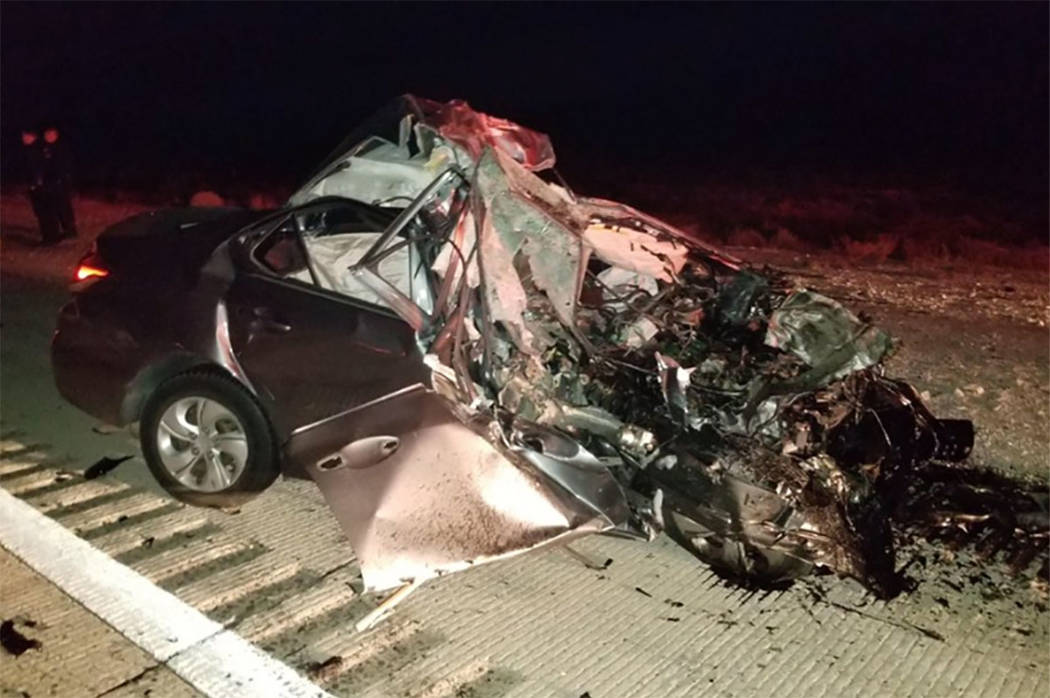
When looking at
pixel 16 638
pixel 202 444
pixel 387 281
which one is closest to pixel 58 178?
pixel 202 444

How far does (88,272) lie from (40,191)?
8186 millimetres

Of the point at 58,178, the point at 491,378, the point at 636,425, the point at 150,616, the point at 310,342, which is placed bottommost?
the point at 150,616

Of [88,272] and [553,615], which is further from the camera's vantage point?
[88,272]

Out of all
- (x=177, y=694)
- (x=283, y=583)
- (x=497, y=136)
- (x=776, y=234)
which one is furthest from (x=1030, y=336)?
(x=776, y=234)

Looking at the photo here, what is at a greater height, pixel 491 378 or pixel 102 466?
pixel 491 378

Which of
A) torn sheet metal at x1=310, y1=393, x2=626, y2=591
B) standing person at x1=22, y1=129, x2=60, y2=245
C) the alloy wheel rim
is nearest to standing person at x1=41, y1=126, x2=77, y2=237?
standing person at x1=22, y1=129, x2=60, y2=245

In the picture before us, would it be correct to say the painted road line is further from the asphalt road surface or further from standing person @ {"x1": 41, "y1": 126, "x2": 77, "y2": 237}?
standing person @ {"x1": 41, "y1": 126, "x2": 77, "y2": 237}

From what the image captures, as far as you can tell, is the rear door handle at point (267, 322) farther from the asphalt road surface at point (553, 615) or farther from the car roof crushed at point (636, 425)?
the asphalt road surface at point (553, 615)

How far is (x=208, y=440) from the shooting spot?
15.1 feet

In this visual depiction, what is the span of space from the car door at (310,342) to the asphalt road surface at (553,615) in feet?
2.10

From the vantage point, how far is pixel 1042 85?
122ft

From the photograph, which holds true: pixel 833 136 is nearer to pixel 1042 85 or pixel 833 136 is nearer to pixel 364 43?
pixel 1042 85

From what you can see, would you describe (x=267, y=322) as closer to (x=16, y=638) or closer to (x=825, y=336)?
(x=16, y=638)

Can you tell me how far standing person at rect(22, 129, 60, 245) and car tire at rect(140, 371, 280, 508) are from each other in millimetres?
8822
